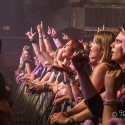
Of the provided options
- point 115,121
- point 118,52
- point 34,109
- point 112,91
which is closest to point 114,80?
point 112,91

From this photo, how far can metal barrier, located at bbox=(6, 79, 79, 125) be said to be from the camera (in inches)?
168

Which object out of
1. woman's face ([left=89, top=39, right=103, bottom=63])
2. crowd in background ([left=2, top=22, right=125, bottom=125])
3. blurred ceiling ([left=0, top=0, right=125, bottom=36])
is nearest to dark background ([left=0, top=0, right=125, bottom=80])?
blurred ceiling ([left=0, top=0, right=125, bottom=36])

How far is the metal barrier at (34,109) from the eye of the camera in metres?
4.27

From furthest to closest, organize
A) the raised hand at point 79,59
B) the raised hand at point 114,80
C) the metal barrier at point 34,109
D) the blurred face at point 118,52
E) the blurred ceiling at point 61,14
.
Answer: the blurred ceiling at point 61,14 < the metal barrier at point 34,109 < the blurred face at point 118,52 < the raised hand at point 79,59 < the raised hand at point 114,80

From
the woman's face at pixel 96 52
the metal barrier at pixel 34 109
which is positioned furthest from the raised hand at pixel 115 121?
the metal barrier at pixel 34 109

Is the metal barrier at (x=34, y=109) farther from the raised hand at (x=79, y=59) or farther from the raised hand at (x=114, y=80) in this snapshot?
the raised hand at (x=114, y=80)

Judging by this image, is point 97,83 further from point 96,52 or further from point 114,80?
point 114,80

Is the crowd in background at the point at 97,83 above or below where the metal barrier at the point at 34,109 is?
above

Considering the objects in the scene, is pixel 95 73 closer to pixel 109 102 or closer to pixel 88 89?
pixel 88 89

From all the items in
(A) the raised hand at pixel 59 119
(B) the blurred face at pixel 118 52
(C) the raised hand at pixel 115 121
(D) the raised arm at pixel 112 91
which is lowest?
(A) the raised hand at pixel 59 119

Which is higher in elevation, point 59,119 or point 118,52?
point 118,52

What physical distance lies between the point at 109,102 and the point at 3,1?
1041cm

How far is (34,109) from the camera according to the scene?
521 cm

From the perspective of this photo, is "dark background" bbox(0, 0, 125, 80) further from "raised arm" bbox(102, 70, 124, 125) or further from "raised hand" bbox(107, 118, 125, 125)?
"raised hand" bbox(107, 118, 125, 125)
